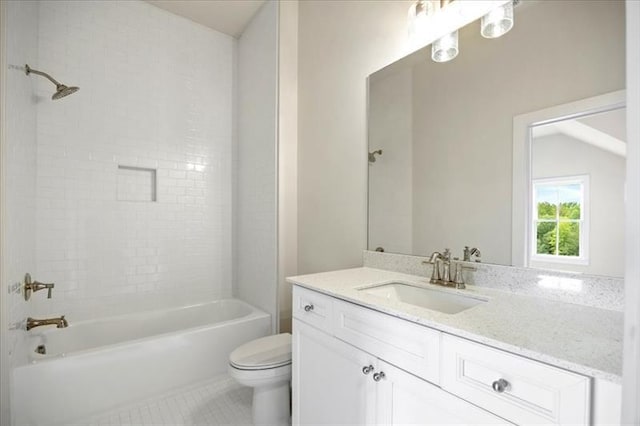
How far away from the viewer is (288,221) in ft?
7.92

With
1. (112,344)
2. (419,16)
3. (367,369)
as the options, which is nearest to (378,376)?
(367,369)

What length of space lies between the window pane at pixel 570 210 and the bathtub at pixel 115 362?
209cm

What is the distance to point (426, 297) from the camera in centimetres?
131

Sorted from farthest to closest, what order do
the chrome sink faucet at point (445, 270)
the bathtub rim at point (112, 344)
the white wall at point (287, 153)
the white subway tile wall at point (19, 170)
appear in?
1. the white wall at point (287, 153)
2. the bathtub rim at point (112, 344)
3. the white subway tile wall at point (19, 170)
4. the chrome sink faucet at point (445, 270)

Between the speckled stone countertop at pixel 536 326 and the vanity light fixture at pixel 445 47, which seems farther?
the vanity light fixture at pixel 445 47

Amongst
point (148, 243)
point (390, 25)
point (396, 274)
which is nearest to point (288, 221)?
point (396, 274)

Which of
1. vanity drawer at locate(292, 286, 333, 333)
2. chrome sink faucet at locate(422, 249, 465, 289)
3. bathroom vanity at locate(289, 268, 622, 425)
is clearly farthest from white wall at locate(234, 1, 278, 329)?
chrome sink faucet at locate(422, 249, 465, 289)

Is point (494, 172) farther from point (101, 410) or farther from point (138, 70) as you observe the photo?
point (138, 70)

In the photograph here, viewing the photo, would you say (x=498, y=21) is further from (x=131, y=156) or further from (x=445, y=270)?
(x=131, y=156)

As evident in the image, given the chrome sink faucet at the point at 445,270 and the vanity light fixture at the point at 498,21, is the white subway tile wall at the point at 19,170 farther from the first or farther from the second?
the vanity light fixture at the point at 498,21

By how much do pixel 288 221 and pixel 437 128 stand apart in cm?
136

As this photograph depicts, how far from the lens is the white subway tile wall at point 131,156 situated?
2232mm

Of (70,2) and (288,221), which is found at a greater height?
(70,2)

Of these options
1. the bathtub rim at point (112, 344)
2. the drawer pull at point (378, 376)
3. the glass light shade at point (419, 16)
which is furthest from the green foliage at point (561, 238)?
the bathtub rim at point (112, 344)
